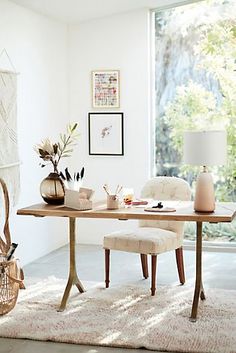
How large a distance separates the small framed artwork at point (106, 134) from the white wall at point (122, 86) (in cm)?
6

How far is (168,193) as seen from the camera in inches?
214

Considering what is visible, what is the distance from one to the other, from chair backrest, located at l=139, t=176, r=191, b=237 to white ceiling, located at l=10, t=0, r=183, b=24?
77.7 inches

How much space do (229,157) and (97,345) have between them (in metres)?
3.22

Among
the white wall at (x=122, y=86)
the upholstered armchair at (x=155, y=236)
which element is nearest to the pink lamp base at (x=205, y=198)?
the upholstered armchair at (x=155, y=236)

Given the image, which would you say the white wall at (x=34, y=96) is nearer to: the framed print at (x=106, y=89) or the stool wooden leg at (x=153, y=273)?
the framed print at (x=106, y=89)

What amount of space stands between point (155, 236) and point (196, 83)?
2.33 meters

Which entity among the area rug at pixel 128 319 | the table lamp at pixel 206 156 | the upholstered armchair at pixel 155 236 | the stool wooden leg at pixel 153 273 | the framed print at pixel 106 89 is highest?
the framed print at pixel 106 89

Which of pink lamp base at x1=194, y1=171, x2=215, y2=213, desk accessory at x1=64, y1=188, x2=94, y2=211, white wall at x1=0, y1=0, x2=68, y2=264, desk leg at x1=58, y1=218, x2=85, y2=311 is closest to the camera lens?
pink lamp base at x1=194, y1=171, x2=215, y2=213

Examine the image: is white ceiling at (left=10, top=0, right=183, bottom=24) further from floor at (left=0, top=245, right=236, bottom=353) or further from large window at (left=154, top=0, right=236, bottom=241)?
floor at (left=0, top=245, right=236, bottom=353)

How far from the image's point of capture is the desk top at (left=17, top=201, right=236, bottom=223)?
4.26 m

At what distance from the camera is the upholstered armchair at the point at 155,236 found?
5.02m

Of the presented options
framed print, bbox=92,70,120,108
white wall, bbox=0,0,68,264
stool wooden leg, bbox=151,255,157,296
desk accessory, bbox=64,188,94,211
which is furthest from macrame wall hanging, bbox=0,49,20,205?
stool wooden leg, bbox=151,255,157,296

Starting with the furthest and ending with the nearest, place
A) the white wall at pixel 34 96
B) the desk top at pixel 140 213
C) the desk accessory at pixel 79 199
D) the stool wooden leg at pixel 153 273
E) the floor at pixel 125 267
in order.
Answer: the white wall at pixel 34 96 < the floor at pixel 125 267 < the stool wooden leg at pixel 153 273 < the desk accessory at pixel 79 199 < the desk top at pixel 140 213

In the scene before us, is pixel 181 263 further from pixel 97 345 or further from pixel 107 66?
pixel 107 66
